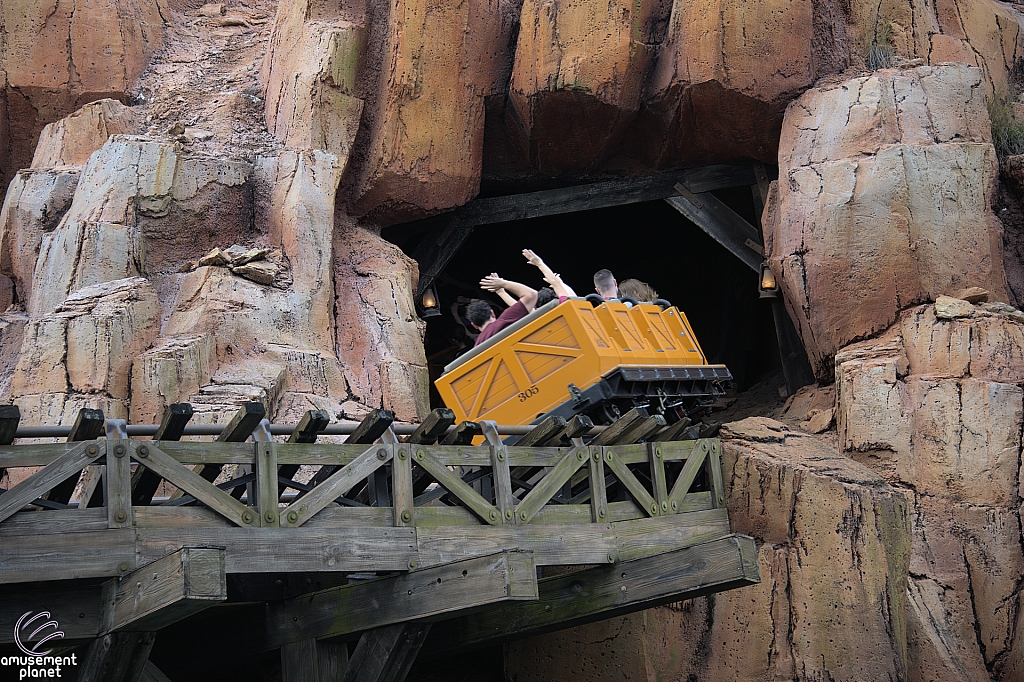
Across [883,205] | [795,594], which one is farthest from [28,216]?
[883,205]

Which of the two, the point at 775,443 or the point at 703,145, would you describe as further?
the point at 703,145

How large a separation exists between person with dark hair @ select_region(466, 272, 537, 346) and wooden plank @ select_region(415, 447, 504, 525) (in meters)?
1.93

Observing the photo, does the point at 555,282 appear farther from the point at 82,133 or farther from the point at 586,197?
the point at 82,133

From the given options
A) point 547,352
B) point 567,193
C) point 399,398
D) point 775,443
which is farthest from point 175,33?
point 775,443

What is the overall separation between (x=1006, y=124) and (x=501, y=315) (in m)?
6.30

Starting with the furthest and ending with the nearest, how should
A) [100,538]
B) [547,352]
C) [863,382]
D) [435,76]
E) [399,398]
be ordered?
[435,76]
[399,398]
[863,382]
[547,352]
[100,538]

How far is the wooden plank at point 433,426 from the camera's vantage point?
22.5ft

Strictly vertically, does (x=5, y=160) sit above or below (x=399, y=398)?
above

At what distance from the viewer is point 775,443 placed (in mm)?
8938

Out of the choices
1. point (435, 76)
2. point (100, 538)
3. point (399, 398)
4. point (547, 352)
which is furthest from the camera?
point (435, 76)

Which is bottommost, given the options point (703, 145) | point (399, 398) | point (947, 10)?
point (399, 398)

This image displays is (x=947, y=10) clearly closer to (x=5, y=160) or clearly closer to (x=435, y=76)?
(x=435, y=76)

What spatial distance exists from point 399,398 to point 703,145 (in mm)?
4528

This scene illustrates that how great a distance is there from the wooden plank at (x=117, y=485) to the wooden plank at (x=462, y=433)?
1958 millimetres
